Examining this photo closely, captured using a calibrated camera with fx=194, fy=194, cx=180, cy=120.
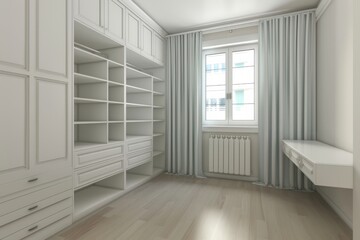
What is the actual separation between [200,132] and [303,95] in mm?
1672

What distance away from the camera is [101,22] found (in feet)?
7.29

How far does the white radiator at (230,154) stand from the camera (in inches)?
125

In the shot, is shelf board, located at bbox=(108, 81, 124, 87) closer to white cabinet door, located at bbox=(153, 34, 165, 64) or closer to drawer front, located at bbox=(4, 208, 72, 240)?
white cabinet door, located at bbox=(153, 34, 165, 64)

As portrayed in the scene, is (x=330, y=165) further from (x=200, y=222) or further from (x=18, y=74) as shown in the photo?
(x=18, y=74)

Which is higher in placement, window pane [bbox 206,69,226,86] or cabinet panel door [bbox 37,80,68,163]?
window pane [bbox 206,69,226,86]

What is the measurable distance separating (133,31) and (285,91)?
242 centimetres

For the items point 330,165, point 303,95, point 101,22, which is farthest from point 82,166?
point 303,95

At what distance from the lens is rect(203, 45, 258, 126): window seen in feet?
11.0

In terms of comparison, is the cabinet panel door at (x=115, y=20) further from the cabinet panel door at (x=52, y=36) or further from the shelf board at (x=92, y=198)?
the shelf board at (x=92, y=198)

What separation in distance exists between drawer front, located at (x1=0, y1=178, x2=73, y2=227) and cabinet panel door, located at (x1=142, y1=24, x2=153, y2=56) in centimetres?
218

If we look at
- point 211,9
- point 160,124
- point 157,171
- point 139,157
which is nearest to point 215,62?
point 211,9

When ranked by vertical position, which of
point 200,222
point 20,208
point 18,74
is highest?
point 18,74

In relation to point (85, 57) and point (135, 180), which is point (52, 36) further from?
point (135, 180)

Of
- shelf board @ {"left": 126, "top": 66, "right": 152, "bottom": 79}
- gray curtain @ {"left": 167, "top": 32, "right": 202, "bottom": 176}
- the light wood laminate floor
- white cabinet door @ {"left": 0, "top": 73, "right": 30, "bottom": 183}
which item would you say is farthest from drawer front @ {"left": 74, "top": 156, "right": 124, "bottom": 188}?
shelf board @ {"left": 126, "top": 66, "right": 152, "bottom": 79}
